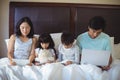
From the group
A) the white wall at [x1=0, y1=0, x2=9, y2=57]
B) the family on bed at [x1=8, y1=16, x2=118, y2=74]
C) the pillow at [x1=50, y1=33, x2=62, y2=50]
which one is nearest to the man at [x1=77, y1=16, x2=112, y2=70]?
the family on bed at [x1=8, y1=16, x2=118, y2=74]

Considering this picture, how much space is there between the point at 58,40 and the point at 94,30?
703mm

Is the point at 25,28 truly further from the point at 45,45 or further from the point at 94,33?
the point at 94,33

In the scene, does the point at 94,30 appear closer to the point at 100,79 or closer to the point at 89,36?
the point at 89,36

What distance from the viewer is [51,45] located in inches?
104

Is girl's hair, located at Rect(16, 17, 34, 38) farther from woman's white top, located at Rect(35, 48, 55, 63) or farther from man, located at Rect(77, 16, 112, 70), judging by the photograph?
man, located at Rect(77, 16, 112, 70)

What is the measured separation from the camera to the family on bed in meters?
2.49

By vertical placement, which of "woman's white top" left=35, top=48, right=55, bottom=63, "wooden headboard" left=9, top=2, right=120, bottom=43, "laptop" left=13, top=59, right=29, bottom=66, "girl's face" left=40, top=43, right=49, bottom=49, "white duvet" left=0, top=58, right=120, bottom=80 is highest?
"wooden headboard" left=9, top=2, right=120, bottom=43

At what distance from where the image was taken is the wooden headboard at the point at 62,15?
10.6 feet

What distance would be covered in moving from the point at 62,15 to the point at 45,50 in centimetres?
84

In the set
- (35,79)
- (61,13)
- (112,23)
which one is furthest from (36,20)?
(35,79)

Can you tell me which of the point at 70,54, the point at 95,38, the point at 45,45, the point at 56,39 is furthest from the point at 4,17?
the point at 95,38

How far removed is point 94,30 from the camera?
2.41 meters

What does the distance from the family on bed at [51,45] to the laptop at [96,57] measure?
0.09m

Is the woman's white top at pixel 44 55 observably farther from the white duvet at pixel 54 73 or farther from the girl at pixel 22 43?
the white duvet at pixel 54 73
